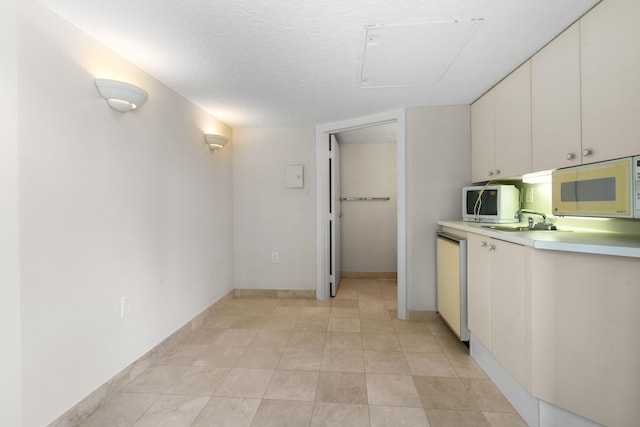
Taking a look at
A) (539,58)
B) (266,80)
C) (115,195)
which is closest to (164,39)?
(266,80)

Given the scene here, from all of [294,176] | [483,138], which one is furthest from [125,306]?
[483,138]

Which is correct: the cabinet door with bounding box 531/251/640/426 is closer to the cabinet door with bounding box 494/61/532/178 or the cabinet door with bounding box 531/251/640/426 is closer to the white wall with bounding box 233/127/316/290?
the cabinet door with bounding box 494/61/532/178

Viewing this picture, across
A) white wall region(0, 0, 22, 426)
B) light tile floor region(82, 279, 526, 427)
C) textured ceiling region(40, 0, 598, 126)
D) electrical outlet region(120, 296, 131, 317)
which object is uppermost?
textured ceiling region(40, 0, 598, 126)

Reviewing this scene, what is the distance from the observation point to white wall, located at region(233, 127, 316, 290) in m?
3.47

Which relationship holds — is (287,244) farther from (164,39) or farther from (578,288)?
(578,288)

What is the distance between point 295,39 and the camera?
5.33 feet

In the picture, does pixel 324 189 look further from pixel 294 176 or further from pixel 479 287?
pixel 479 287

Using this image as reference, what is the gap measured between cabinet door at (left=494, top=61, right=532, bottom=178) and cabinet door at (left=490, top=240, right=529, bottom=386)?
0.68 m

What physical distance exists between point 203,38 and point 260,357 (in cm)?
213

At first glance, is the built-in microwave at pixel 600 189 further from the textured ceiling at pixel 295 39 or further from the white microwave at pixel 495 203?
the textured ceiling at pixel 295 39

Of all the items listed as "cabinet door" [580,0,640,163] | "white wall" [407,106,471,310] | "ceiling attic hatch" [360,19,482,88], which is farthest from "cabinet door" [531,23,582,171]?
"white wall" [407,106,471,310]

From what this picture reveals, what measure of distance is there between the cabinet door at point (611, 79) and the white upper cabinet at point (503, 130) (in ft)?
1.45

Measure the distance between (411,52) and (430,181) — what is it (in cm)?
130

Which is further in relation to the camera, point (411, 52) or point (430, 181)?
point (430, 181)
